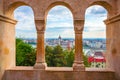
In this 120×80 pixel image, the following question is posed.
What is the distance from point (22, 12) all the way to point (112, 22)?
9.72 meters

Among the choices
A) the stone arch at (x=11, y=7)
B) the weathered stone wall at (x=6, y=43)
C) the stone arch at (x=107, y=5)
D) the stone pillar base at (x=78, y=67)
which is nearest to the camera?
the weathered stone wall at (x=6, y=43)

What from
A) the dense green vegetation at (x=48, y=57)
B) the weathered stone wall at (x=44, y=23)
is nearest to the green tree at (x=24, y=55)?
the dense green vegetation at (x=48, y=57)

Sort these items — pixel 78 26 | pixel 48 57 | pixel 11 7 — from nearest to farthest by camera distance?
pixel 78 26 < pixel 11 7 < pixel 48 57

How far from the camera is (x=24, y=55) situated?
2167 cm

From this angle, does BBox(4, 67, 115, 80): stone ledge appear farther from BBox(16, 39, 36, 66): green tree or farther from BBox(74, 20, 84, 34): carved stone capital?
BBox(16, 39, 36, 66): green tree

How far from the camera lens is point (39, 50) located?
33.2 feet

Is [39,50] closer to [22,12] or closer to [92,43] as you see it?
[22,12]

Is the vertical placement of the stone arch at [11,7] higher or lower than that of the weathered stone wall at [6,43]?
higher

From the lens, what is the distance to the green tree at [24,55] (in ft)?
65.2

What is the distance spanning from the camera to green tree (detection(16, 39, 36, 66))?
19859 millimetres

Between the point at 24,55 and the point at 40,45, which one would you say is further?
the point at 24,55

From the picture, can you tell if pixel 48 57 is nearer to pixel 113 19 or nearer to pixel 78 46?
pixel 78 46

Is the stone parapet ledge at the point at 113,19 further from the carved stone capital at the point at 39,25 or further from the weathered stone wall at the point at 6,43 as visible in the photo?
the weathered stone wall at the point at 6,43

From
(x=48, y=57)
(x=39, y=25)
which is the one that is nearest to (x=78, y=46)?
(x=39, y=25)
